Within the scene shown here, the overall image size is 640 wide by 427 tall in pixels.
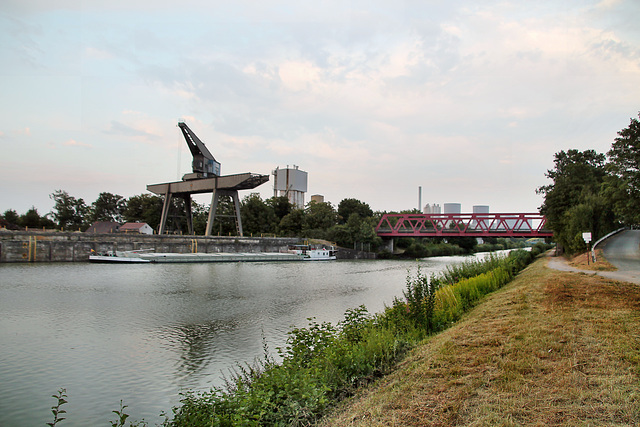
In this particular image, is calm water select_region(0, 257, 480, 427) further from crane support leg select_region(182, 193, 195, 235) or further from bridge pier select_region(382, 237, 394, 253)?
bridge pier select_region(382, 237, 394, 253)

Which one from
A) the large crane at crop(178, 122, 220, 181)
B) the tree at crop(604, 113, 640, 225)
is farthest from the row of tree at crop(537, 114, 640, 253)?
the large crane at crop(178, 122, 220, 181)

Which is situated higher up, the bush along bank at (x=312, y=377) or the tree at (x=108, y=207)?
the tree at (x=108, y=207)

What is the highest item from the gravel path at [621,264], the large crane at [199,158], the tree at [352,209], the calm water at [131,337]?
the large crane at [199,158]

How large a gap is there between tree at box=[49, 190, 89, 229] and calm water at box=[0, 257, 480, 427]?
72.9 metres

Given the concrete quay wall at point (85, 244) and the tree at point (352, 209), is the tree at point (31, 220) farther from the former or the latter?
the tree at point (352, 209)

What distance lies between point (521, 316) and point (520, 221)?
216ft

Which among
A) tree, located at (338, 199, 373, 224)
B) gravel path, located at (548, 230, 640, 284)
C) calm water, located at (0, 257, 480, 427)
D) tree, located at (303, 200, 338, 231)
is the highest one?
tree, located at (338, 199, 373, 224)

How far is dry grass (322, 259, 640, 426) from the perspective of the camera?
185 inches

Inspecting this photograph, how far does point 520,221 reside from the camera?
6800 cm

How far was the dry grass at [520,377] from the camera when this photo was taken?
4.70 m

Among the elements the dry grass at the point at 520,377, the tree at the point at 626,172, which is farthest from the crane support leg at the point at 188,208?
the dry grass at the point at 520,377

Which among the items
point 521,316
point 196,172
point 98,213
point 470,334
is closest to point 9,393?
point 470,334

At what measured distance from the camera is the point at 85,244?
50250 millimetres

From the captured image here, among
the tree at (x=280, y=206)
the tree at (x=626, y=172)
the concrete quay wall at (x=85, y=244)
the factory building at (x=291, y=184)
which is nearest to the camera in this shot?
the tree at (x=626, y=172)
